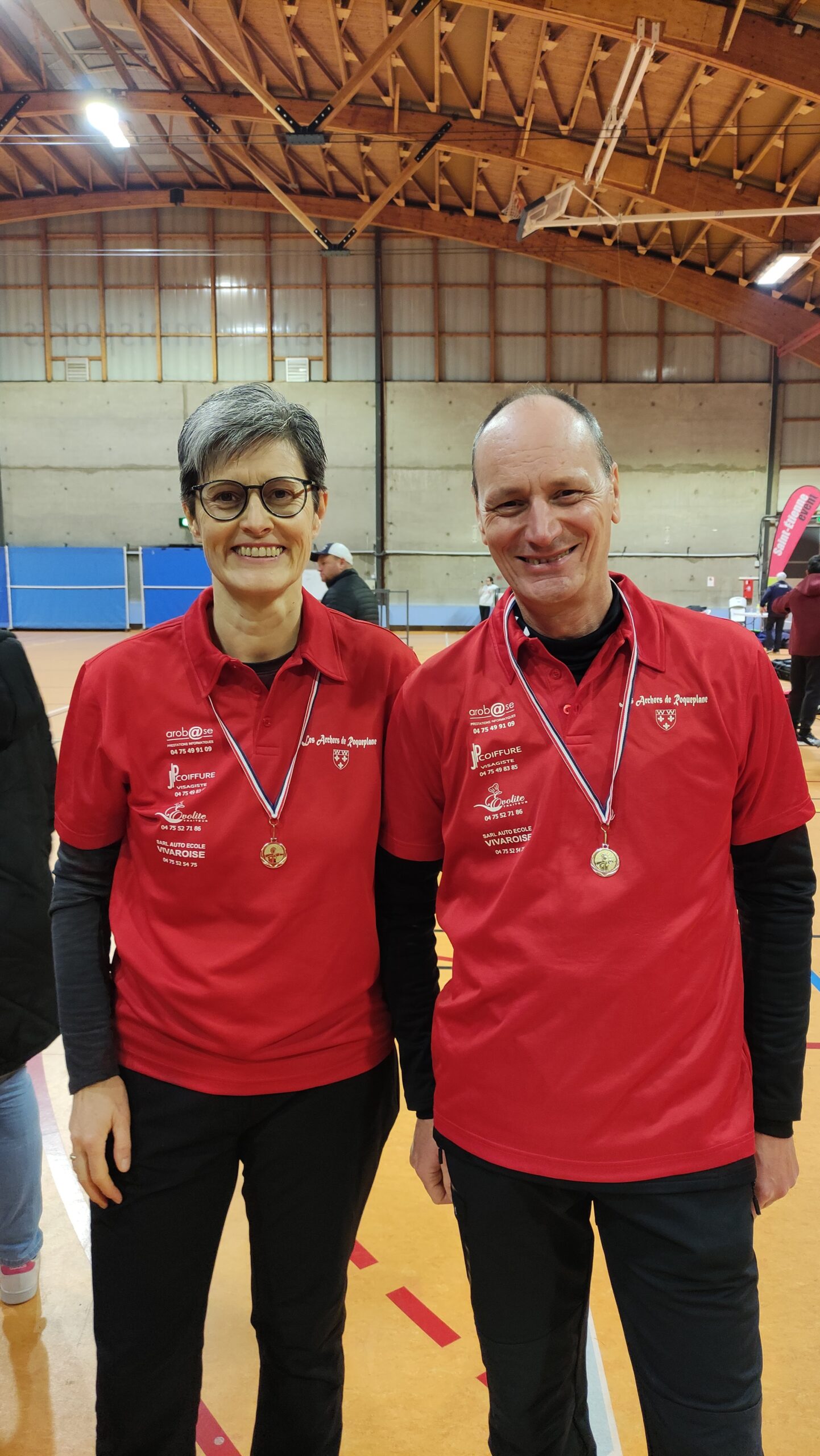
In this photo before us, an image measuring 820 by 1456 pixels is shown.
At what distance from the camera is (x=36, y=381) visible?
22.1 meters

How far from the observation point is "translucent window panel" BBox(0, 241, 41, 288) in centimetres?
2145

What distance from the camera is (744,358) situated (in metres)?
21.4

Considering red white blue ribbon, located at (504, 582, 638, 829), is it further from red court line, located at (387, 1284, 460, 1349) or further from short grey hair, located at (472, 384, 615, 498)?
red court line, located at (387, 1284, 460, 1349)

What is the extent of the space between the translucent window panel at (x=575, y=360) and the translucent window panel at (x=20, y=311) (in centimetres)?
1202

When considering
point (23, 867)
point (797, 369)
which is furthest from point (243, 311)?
point (23, 867)

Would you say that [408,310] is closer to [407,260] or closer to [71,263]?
[407,260]

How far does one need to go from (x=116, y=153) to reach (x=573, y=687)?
22.2 meters

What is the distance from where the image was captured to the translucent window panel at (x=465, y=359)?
70.3 feet

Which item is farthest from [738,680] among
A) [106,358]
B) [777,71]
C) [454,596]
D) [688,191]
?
[106,358]

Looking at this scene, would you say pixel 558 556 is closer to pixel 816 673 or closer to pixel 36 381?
pixel 816 673

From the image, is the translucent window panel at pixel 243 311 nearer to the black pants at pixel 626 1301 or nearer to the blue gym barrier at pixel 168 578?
the blue gym barrier at pixel 168 578

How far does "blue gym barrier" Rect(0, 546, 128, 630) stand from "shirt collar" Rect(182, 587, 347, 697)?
21558 mm

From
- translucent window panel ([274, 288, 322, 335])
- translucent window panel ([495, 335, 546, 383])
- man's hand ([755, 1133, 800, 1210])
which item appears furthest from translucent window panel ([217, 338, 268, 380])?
man's hand ([755, 1133, 800, 1210])

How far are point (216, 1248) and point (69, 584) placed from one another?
22531 mm
